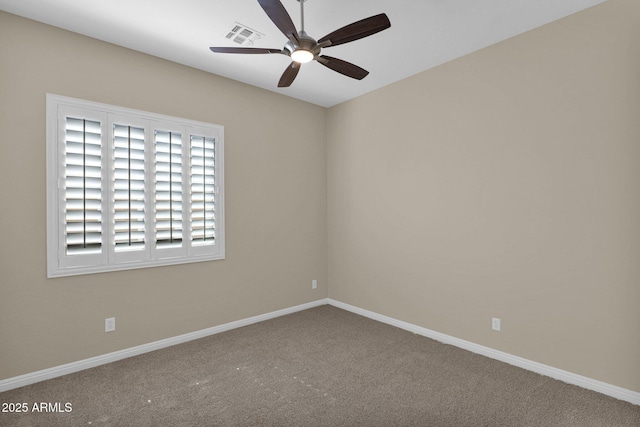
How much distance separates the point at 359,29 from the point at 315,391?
2.51 meters

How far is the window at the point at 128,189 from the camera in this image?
2672mm

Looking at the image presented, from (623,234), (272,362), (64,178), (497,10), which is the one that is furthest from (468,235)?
(64,178)

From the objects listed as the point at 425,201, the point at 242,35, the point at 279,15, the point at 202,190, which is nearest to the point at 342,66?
the point at 279,15

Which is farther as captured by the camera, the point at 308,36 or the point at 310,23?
the point at 310,23

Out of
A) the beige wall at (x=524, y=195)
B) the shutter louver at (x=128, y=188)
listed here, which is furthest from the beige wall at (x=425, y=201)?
the shutter louver at (x=128, y=188)

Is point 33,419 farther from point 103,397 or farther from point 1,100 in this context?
point 1,100

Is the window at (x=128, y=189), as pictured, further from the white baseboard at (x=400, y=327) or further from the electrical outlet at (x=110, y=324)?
the white baseboard at (x=400, y=327)

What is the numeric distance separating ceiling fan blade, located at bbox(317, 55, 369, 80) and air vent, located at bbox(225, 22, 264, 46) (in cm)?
78

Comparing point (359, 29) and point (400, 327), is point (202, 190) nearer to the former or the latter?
point (359, 29)

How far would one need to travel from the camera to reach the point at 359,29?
1.98 metres

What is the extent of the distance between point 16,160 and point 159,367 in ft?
6.56

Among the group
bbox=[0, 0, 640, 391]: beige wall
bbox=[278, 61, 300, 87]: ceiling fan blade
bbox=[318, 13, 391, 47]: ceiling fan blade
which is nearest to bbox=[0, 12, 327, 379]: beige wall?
bbox=[0, 0, 640, 391]: beige wall

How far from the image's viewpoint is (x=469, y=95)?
10.3 feet

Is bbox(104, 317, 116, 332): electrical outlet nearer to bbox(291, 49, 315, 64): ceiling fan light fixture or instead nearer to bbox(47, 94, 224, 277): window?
bbox(47, 94, 224, 277): window
